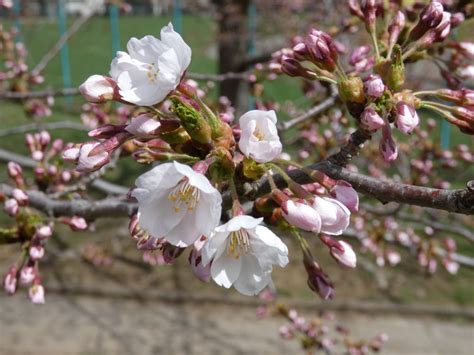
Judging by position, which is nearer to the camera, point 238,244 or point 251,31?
point 238,244

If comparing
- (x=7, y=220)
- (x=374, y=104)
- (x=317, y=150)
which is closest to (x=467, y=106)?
(x=374, y=104)

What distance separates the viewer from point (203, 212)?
0.98 m

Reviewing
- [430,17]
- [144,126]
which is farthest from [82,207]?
[430,17]

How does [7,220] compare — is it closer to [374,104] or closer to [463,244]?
[463,244]

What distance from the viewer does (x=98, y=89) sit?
43.9 inches

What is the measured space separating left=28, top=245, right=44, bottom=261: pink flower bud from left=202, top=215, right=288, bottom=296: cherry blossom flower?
2.85ft

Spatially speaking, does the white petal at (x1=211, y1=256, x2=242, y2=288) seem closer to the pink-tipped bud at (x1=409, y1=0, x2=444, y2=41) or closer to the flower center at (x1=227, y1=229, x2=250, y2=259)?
the flower center at (x1=227, y1=229, x2=250, y2=259)

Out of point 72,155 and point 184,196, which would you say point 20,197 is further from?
point 184,196

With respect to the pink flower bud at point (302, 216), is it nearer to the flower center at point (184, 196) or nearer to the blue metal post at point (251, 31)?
the flower center at point (184, 196)

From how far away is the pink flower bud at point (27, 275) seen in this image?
1.70 metres

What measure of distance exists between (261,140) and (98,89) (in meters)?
0.39

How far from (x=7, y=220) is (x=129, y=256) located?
219 centimetres

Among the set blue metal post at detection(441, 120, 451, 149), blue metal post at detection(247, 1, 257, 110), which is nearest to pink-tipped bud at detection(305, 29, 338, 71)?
blue metal post at detection(247, 1, 257, 110)

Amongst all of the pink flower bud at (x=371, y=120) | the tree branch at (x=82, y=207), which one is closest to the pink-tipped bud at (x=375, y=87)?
the pink flower bud at (x=371, y=120)
